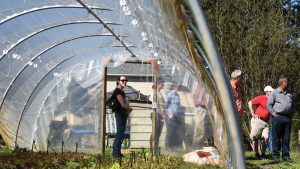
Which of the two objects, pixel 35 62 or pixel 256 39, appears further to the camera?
pixel 256 39

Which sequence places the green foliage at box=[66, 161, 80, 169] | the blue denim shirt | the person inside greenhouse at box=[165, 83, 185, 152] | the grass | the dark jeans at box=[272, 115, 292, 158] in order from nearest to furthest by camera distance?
the grass → the green foliage at box=[66, 161, 80, 169] → the blue denim shirt → the dark jeans at box=[272, 115, 292, 158] → the person inside greenhouse at box=[165, 83, 185, 152]

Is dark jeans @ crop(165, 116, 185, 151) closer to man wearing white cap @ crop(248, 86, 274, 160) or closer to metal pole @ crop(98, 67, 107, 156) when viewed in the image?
metal pole @ crop(98, 67, 107, 156)

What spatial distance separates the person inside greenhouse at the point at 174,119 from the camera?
13758 millimetres

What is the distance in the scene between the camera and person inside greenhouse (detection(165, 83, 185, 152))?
1376cm

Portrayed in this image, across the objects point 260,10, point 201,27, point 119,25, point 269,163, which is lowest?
point 269,163

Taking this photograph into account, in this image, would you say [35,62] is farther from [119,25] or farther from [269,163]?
[269,163]

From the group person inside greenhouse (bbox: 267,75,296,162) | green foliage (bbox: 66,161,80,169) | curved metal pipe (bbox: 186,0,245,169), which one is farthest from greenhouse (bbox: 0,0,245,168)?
curved metal pipe (bbox: 186,0,245,169)

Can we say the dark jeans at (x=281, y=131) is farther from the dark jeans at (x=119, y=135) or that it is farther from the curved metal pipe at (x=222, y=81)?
the curved metal pipe at (x=222, y=81)

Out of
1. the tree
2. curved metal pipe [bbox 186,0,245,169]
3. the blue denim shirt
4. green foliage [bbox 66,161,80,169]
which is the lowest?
green foliage [bbox 66,161,80,169]

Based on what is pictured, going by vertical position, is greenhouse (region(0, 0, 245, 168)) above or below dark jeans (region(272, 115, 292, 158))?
above

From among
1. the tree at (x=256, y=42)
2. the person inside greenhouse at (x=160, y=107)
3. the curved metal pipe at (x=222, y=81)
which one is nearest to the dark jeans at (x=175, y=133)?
the person inside greenhouse at (x=160, y=107)

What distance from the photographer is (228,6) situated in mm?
23156

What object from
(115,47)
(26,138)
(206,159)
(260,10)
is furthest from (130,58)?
(260,10)

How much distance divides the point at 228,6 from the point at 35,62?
11.9m
